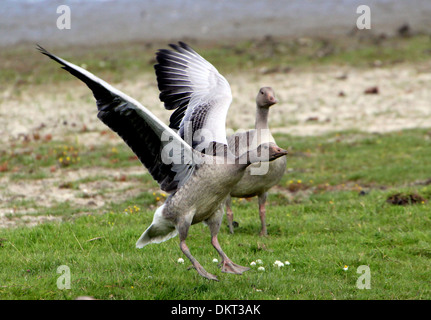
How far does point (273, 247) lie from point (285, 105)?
32.1 ft

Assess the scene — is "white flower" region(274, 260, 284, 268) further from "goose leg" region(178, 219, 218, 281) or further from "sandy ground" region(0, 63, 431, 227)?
→ "sandy ground" region(0, 63, 431, 227)

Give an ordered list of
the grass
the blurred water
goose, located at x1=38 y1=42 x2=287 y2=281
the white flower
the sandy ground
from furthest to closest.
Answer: the blurred water → the grass → the sandy ground → the white flower → goose, located at x1=38 y1=42 x2=287 y2=281

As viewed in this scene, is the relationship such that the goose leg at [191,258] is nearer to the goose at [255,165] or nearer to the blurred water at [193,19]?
the goose at [255,165]

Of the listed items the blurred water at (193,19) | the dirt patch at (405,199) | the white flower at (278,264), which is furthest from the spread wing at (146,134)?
the blurred water at (193,19)

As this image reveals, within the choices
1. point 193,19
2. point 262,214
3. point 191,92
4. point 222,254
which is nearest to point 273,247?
point 262,214

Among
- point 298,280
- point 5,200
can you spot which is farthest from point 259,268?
point 5,200

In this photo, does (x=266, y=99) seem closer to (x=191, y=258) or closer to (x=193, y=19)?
(x=191, y=258)

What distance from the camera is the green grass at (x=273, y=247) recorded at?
248 inches

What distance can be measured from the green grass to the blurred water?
56.8 feet

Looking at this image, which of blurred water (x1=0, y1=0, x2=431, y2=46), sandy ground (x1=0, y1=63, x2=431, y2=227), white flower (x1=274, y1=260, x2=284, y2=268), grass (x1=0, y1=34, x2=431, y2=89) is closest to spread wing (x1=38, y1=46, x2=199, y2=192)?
white flower (x1=274, y1=260, x2=284, y2=268)

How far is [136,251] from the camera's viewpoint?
7.61m

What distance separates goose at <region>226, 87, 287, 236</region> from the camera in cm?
857

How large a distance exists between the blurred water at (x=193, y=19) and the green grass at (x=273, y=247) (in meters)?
17.3
